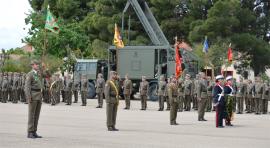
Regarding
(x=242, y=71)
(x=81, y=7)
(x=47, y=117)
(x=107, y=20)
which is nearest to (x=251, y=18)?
(x=242, y=71)

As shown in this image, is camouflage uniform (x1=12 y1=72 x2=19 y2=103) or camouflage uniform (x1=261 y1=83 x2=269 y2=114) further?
camouflage uniform (x1=12 y1=72 x2=19 y2=103)

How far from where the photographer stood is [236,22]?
47.3 metres

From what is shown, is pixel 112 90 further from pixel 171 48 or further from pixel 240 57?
pixel 240 57

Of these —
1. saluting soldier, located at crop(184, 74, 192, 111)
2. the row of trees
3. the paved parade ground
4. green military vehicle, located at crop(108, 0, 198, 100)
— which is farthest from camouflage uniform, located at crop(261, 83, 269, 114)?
the row of trees

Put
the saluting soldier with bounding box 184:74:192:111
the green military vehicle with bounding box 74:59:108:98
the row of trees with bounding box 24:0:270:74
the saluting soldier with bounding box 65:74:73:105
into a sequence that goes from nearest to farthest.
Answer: the saluting soldier with bounding box 184:74:192:111
the saluting soldier with bounding box 65:74:73:105
the green military vehicle with bounding box 74:59:108:98
the row of trees with bounding box 24:0:270:74

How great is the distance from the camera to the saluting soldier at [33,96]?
14336mm

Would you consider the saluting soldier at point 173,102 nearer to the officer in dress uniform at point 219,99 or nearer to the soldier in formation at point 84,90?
the officer in dress uniform at point 219,99

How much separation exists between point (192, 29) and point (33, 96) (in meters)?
35.0

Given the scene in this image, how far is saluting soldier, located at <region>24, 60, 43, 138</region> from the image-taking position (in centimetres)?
1434

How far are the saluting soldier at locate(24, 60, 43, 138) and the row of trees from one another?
32693mm

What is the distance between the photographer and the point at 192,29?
4869cm

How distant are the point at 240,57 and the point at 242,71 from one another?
273cm

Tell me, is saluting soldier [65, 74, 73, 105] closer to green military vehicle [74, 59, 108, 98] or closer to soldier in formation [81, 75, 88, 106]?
soldier in formation [81, 75, 88, 106]

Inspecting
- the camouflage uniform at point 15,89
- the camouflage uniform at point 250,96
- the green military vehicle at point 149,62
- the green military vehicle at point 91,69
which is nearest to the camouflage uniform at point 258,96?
the camouflage uniform at point 250,96
